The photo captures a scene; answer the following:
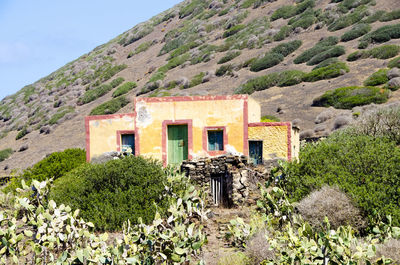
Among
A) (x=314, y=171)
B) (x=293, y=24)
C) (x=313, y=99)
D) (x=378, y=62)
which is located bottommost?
(x=314, y=171)

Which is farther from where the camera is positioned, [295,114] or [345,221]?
[295,114]

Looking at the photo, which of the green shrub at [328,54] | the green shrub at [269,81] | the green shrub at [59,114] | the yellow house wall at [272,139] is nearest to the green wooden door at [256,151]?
the yellow house wall at [272,139]

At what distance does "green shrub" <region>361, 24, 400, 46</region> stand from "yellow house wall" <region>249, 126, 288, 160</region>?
27.4 meters

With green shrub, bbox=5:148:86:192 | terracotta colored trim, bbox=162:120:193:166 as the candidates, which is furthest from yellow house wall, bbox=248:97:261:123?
green shrub, bbox=5:148:86:192

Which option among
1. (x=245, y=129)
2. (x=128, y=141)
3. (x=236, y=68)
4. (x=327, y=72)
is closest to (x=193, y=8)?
(x=236, y=68)

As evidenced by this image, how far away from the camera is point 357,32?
141 ft

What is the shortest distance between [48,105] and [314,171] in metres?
53.7

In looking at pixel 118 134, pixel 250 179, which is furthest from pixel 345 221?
pixel 118 134

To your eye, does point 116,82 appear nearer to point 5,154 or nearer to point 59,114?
point 59,114

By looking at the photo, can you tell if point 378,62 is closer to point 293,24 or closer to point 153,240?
point 293,24

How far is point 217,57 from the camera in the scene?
52000 millimetres

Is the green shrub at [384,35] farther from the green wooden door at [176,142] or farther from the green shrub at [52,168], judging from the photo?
the green shrub at [52,168]

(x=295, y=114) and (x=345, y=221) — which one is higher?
(x=295, y=114)

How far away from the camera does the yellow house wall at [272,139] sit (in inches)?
731
